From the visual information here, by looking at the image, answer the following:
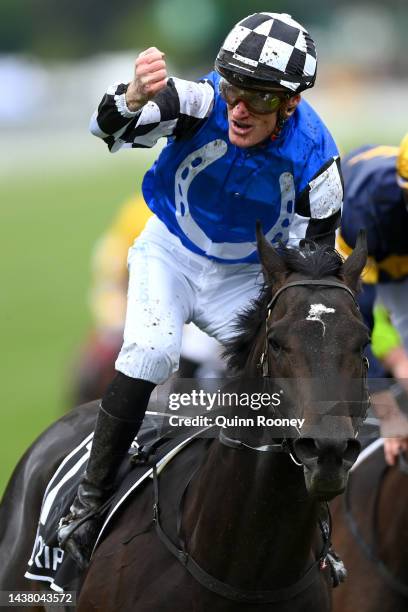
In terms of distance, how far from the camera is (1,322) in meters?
19.1

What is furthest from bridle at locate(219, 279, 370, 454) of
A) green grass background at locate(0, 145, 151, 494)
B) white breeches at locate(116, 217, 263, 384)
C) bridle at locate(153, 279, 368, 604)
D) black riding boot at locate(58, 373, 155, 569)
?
green grass background at locate(0, 145, 151, 494)

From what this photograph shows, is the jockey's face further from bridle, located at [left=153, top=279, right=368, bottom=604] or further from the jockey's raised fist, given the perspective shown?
bridle, located at [left=153, top=279, right=368, bottom=604]

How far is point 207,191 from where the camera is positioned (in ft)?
18.0

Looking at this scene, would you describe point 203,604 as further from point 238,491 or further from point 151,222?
point 151,222

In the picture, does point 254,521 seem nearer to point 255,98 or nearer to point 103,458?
point 103,458

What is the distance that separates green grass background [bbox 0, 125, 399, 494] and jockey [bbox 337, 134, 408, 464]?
4.25 meters

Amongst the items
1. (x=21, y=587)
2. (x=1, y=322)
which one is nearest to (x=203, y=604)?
(x=21, y=587)

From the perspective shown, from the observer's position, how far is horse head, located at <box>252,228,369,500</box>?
416 cm

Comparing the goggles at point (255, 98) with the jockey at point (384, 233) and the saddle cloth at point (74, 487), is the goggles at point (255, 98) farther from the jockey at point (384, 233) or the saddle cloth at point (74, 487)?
the jockey at point (384, 233)

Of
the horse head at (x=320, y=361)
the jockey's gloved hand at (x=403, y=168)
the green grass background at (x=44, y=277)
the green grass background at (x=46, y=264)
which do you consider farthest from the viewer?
the green grass background at (x=46, y=264)

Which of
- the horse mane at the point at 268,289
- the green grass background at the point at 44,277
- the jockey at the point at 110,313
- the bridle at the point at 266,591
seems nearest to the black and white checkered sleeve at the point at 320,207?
the horse mane at the point at 268,289

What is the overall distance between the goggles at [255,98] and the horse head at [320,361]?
2.50 feet

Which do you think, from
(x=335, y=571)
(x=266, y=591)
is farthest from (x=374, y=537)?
(x=266, y=591)

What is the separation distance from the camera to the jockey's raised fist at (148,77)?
16.2 ft
